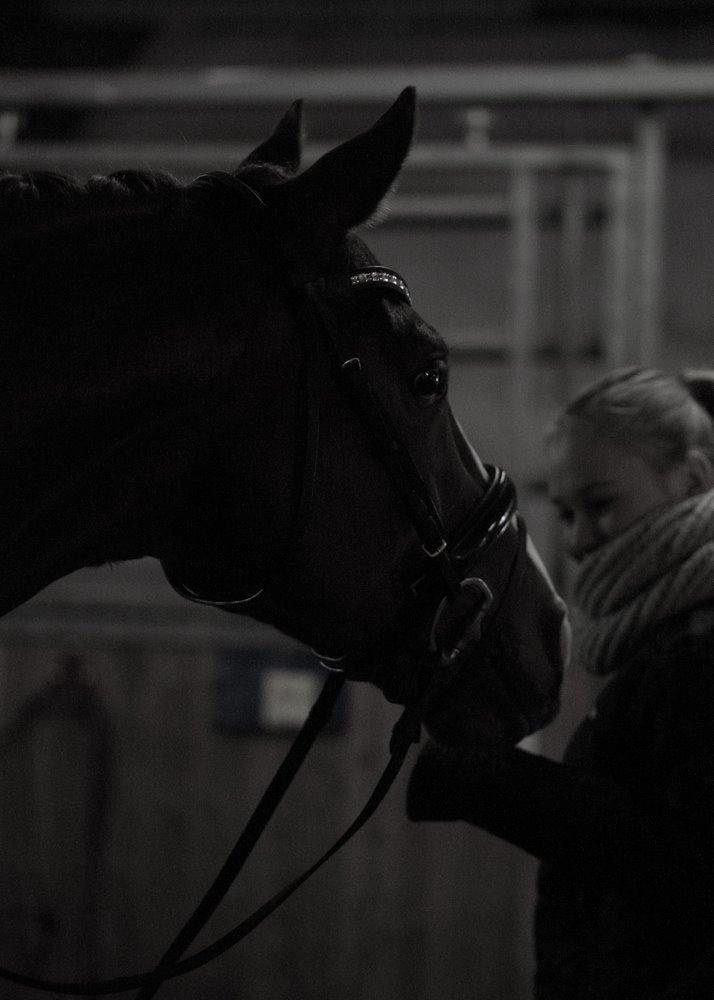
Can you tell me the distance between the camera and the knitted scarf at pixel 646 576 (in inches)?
40.6

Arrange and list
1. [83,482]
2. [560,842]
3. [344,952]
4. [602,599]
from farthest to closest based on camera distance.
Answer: [344,952], [602,599], [560,842], [83,482]

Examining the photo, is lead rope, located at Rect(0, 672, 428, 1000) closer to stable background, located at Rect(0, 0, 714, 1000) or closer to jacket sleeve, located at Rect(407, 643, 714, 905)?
jacket sleeve, located at Rect(407, 643, 714, 905)

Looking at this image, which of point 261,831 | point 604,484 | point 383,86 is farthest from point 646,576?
point 383,86

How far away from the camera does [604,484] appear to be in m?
1.13

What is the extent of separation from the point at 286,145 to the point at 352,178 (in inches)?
9.0

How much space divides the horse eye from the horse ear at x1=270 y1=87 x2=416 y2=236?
14 centimetres

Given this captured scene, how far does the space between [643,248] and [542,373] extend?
36 cm

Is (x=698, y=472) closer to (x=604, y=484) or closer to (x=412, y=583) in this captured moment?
(x=604, y=484)

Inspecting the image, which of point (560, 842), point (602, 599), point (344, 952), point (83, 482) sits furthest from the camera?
point (344, 952)

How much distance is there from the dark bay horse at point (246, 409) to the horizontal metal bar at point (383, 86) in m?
1.55

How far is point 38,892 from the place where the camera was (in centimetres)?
225

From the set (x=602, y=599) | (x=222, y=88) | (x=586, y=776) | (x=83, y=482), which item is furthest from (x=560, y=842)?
(x=222, y=88)

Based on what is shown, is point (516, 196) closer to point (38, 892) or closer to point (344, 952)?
point (344, 952)

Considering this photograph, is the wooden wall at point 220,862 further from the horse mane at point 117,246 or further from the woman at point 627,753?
the horse mane at point 117,246
